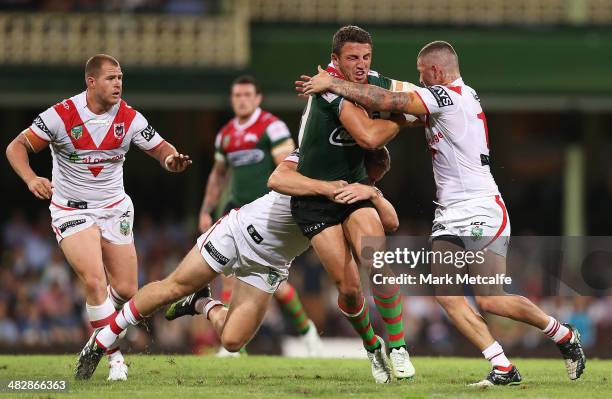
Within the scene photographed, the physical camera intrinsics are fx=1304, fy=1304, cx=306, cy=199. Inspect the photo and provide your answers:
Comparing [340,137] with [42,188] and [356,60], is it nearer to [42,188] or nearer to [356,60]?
[356,60]

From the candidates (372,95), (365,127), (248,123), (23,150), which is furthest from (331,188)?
(248,123)

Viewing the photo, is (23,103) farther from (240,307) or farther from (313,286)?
(240,307)

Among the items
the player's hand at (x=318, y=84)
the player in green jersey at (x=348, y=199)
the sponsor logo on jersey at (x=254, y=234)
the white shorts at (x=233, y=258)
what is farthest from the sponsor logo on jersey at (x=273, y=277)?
the player's hand at (x=318, y=84)

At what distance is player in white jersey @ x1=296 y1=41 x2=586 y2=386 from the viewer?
10.1 metres

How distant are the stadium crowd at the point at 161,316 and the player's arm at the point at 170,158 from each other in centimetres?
743

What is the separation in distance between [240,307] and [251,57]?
513 inches

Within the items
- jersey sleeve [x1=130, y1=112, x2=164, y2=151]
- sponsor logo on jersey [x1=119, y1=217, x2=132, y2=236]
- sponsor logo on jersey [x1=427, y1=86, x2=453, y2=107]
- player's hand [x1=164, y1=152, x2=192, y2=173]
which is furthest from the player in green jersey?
sponsor logo on jersey [x1=119, y1=217, x2=132, y2=236]

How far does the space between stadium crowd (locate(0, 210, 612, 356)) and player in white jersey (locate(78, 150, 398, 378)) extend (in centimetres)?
776

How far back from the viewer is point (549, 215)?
995 inches

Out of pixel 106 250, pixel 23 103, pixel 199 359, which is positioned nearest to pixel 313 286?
pixel 23 103

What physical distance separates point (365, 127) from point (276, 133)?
4432 millimetres

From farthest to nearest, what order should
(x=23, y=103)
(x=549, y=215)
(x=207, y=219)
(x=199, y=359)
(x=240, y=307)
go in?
(x=549, y=215), (x=23, y=103), (x=207, y=219), (x=199, y=359), (x=240, y=307)

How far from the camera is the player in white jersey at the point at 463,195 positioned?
10.1 meters

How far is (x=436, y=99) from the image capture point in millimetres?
10109
